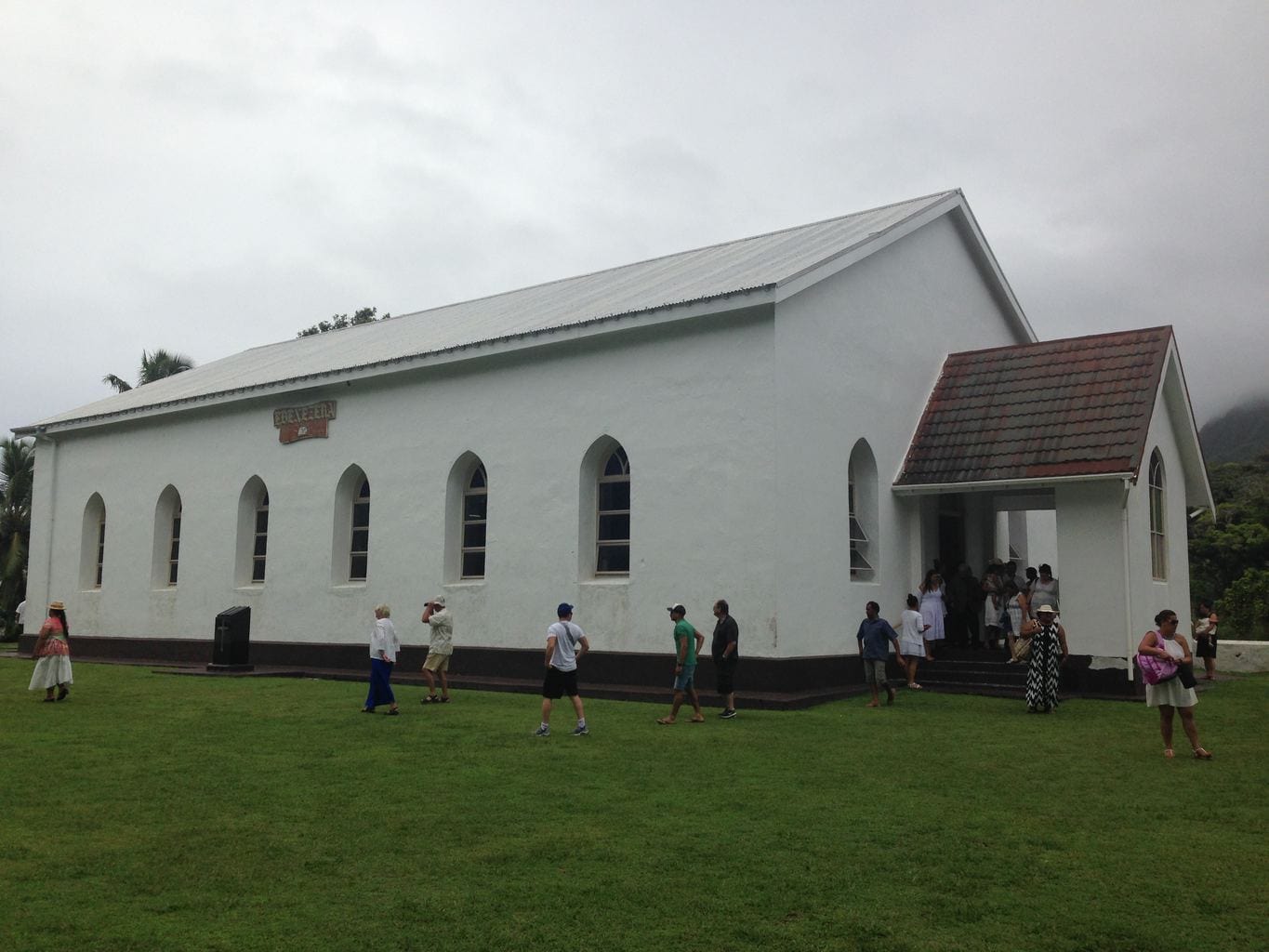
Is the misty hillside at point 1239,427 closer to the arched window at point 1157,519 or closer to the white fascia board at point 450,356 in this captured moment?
the arched window at point 1157,519

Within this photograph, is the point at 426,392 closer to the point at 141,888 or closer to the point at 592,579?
the point at 592,579

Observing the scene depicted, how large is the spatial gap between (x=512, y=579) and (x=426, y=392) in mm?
4335

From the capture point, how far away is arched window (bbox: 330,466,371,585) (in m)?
22.5

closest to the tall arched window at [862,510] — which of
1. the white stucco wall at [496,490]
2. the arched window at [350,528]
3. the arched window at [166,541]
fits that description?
the white stucco wall at [496,490]

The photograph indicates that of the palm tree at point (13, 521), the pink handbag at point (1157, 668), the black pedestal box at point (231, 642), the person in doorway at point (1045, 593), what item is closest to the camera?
the pink handbag at point (1157, 668)

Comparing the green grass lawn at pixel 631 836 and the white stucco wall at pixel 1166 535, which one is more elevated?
the white stucco wall at pixel 1166 535

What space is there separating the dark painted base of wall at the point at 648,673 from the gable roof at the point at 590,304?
5.38 metres

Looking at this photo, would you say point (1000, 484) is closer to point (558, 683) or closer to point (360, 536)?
point (558, 683)

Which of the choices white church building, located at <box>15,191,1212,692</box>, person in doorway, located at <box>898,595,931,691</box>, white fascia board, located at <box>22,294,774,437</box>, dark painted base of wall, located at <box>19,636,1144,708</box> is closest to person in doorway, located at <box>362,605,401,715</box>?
dark painted base of wall, located at <box>19,636,1144,708</box>

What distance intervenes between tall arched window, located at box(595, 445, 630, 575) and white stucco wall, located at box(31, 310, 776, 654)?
0.50m

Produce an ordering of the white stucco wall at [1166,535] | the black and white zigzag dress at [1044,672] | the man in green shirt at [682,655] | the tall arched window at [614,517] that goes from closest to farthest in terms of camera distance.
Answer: the man in green shirt at [682,655]
the black and white zigzag dress at [1044,672]
the white stucco wall at [1166,535]
the tall arched window at [614,517]

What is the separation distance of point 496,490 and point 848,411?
635 centimetres

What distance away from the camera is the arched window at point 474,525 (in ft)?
67.7

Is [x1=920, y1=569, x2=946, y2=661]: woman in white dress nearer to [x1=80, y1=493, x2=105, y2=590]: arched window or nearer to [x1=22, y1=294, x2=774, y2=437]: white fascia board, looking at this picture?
[x1=22, y1=294, x2=774, y2=437]: white fascia board
